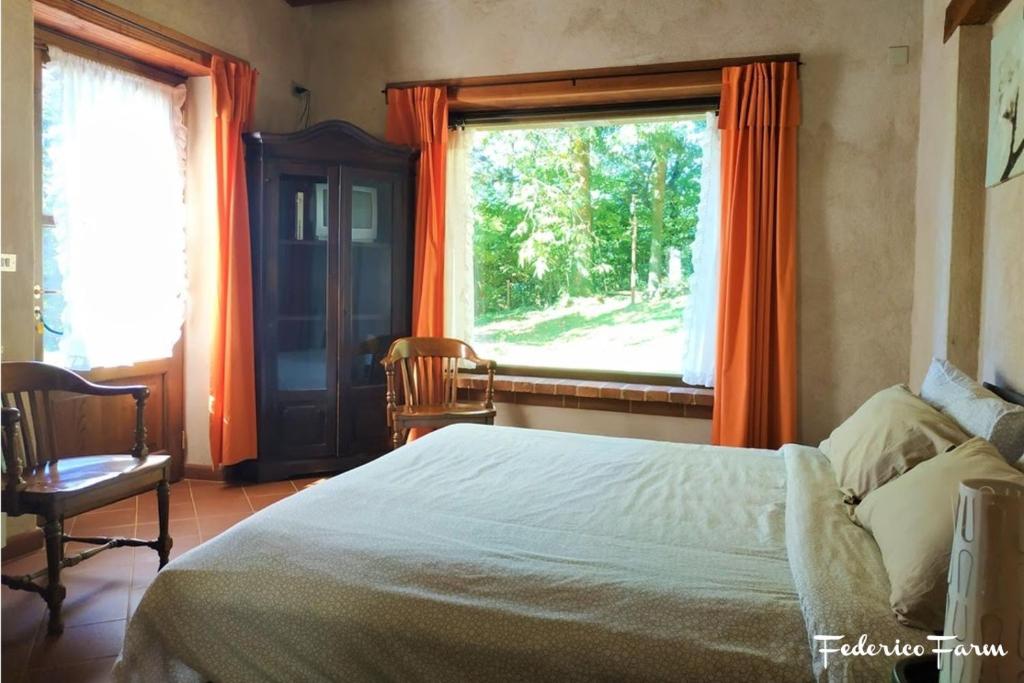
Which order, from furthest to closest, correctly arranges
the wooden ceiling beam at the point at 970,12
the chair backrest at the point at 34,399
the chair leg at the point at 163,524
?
the chair leg at the point at 163,524, the chair backrest at the point at 34,399, the wooden ceiling beam at the point at 970,12

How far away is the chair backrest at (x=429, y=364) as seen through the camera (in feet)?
12.5

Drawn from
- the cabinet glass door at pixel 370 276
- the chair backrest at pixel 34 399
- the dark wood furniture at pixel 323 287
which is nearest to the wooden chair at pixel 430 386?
the cabinet glass door at pixel 370 276

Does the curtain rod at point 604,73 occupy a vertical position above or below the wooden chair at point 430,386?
above

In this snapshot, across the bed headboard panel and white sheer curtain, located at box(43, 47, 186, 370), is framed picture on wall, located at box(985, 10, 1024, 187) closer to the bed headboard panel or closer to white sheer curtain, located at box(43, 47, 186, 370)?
the bed headboard panel

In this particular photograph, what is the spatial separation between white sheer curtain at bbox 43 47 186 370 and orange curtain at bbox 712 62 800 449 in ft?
9.27

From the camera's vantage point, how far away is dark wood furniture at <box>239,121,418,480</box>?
3.83 m

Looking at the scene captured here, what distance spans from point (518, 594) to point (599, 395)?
2585mm

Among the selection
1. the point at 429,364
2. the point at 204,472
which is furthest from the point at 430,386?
the point at 204,472

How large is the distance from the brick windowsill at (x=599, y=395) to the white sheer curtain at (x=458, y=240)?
0.36 m

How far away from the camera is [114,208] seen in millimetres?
3369

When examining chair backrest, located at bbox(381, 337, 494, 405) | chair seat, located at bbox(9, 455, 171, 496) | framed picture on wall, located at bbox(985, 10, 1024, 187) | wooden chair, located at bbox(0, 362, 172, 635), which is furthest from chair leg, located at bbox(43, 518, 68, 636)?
framed picture on wall, located at bbox(985, 10, 1024, 187)

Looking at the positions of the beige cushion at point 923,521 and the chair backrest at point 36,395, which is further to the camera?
the chair backrest at point 36,395

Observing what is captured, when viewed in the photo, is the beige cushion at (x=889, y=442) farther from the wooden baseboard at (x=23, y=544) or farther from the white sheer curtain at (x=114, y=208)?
the white sheer curtain at (x=114, y=208)

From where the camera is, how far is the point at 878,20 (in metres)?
3.33
